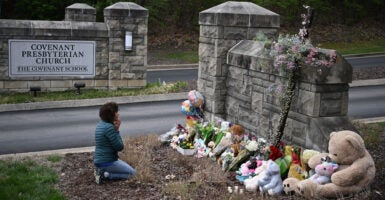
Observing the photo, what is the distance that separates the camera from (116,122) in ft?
24.1

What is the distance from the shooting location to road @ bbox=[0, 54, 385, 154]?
9977 mm

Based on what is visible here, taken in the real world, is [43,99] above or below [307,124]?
below

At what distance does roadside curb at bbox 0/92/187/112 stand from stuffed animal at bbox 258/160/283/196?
860 cm

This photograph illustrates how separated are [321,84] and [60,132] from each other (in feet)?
21.2

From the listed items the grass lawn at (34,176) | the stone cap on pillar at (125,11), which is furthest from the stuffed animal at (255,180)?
the stone cap on pillar at (125,11)

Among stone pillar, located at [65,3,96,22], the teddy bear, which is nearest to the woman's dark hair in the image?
the teddy bear

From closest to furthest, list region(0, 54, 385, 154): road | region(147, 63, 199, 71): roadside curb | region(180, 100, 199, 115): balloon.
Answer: region(180, 100, 199, 115): balloon, region(0, 54, 385, 154): road, region(147, 63, 199, 71): roadside curb

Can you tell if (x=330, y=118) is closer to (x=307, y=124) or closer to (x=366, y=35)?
(x=307, y=124)

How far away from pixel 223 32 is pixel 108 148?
3383mm

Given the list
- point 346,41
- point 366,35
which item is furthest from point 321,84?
point 366,35

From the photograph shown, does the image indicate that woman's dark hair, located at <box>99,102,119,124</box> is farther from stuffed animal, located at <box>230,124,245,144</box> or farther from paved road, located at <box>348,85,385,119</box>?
paved road, located at <box>348,85,385,119</box>

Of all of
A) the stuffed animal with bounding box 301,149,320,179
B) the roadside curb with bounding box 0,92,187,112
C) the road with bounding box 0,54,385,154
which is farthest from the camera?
the roadside curb with bounding box 0,92,187,112

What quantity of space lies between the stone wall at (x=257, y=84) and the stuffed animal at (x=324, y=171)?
51 cm

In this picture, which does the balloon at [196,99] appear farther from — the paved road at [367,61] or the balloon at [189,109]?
the paved road at [367,61]
